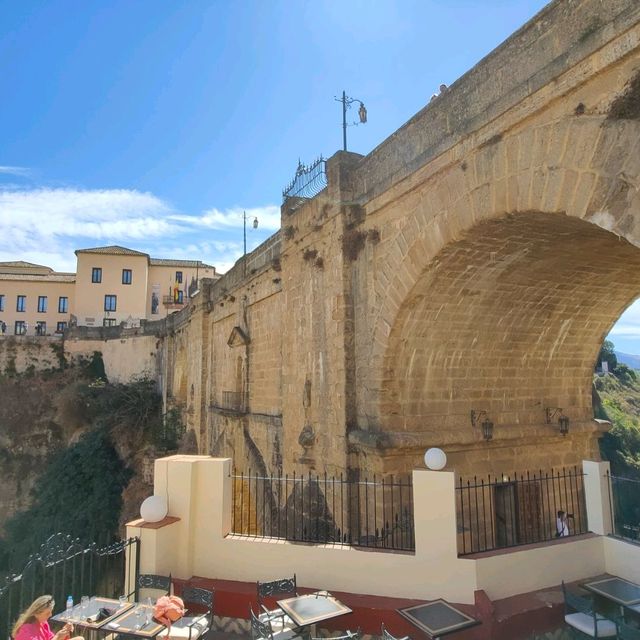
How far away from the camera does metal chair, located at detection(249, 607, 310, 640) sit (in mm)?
4135

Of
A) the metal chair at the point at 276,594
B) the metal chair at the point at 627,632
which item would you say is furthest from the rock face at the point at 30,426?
the metal chair at the point at 627,632

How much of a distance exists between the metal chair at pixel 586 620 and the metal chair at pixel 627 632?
16 cm

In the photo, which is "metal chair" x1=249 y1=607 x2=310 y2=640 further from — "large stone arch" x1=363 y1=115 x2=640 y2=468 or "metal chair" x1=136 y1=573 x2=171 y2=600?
"large stone arch" x1=363 y1=115 x2=640 y2=468

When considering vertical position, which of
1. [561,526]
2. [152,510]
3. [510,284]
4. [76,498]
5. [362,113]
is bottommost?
[76,498]

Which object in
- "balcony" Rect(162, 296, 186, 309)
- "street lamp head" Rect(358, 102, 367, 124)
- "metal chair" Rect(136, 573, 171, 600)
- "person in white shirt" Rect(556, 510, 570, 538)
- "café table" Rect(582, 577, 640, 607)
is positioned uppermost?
"balcony" Rect(162, 296, 186, 309)

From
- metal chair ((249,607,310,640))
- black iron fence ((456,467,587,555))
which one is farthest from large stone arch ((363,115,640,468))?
metal chair ((249,607,310,640))

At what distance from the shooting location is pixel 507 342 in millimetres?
7668

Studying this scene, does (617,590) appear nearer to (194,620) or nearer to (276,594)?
(276,594)

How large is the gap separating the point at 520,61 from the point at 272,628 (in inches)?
216

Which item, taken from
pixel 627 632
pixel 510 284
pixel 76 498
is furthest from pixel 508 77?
pixel 76 498

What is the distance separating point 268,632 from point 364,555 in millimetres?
1247

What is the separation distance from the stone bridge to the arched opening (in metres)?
0.03

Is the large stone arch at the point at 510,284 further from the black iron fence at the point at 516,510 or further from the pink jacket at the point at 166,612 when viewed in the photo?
the pink jacket at the point at 166,612

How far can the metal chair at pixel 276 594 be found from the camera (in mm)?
4523
